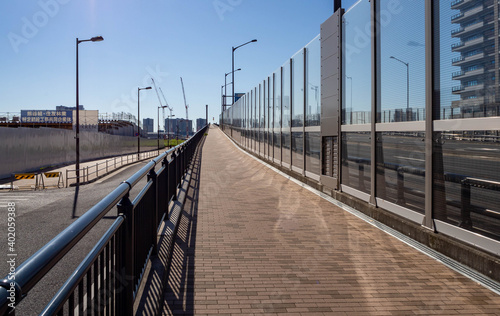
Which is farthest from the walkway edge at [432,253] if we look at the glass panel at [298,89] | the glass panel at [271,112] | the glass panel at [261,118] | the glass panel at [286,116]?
the glass panel at [261,118]

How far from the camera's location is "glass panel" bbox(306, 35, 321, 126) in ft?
37.9

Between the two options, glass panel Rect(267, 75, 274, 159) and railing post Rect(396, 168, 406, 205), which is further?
glass panel Rect(267, 75, 274, 159)

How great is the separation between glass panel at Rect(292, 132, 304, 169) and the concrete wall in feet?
80.5

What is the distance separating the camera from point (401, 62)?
22.4 ft

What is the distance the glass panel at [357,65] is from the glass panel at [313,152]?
2150 mm

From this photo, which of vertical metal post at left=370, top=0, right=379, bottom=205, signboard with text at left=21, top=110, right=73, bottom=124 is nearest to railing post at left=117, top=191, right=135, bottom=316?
vertical metal post at left=370, top=0, right=379, bottom=205

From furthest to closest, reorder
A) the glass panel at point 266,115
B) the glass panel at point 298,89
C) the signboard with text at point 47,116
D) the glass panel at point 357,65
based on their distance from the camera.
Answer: the signboard with text at point 47,116, the glass panel at point 266,115, the glass panel at point 298,89, the glass panel at point 357,65

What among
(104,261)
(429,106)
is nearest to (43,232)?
(104,261)

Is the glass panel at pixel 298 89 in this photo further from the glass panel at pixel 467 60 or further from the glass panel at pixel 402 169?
the glass panel at pixel 467 60

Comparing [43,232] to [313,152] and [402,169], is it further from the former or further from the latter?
[402,169]

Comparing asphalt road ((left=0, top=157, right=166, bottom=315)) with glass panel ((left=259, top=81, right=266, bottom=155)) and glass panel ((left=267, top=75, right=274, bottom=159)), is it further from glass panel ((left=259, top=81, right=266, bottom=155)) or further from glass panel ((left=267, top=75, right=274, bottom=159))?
glass panel ((left=259, top=81, right=266, bottom=155))

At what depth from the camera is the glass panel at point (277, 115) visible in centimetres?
1731

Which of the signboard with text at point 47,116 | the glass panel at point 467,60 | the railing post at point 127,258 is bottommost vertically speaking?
the railing post at point 127,258

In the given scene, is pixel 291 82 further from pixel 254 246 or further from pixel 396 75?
pixel 254 246
